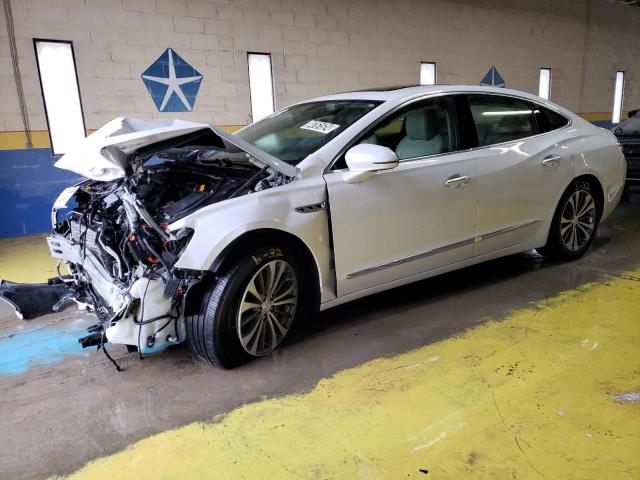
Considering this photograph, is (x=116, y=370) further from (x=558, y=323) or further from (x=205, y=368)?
(x=558, y=323)

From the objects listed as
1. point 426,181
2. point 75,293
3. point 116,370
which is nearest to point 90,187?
point 75,293

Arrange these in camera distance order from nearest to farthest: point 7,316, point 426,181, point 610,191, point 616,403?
point 616,403
point 426,181
point 7,316
point 610,191

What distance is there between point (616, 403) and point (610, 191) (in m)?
2.55

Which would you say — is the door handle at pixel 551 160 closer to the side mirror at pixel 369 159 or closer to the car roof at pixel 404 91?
the car roof at pixel 404 91

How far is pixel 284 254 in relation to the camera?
258 centimetres

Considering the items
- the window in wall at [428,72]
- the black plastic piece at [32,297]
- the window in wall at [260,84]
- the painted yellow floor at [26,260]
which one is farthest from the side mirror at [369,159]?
the window in wall at [428,72]

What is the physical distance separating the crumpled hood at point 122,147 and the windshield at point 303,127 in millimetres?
322

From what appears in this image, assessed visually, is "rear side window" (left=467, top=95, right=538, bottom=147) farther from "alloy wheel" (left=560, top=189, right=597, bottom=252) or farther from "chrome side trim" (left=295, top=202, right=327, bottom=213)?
"chrome side trim" (left=295, top=202, right=327, bottom=213)

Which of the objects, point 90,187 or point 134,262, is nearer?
point 134,262

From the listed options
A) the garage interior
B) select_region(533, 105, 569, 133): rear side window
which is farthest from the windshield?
select_region(533, 105, 569, 133): rear side window

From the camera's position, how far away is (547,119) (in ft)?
12.4

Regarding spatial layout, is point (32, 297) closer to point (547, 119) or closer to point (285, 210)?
point (285, 210)

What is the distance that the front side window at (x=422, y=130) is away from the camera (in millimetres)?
2980

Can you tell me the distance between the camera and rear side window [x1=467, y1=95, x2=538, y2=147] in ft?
11.0
